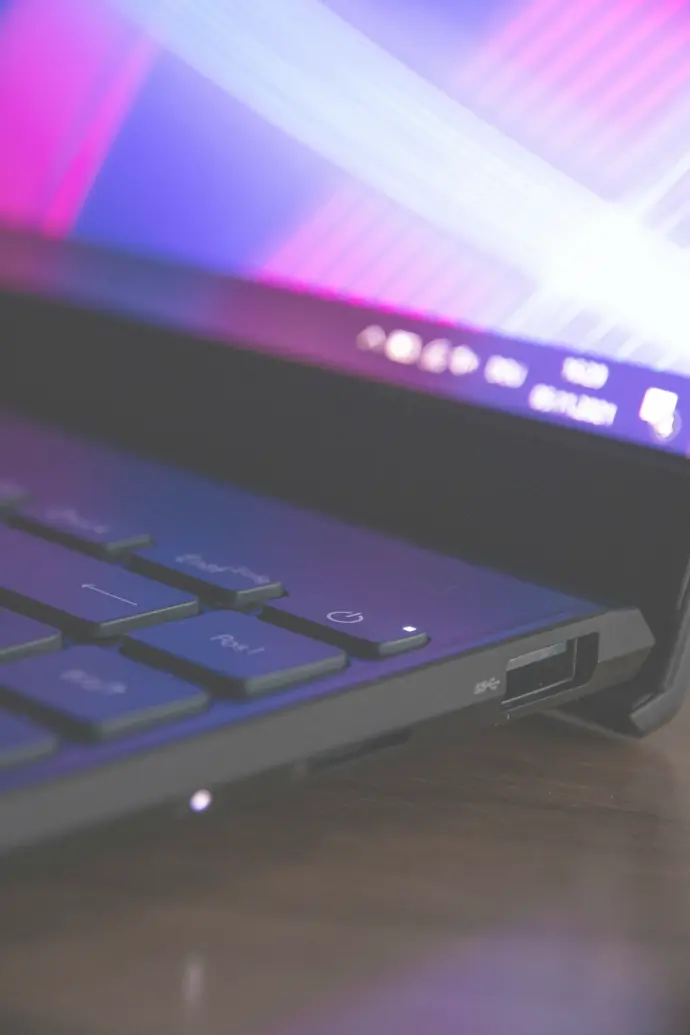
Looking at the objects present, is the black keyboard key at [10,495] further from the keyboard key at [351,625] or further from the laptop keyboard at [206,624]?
the keyboard key at [351,625]

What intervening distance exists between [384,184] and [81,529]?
0.17 meters

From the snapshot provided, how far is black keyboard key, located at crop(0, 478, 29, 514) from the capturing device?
42 cm

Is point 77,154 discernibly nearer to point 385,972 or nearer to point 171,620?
point 171,620

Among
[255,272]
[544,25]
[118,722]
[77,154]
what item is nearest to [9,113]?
[77,154]

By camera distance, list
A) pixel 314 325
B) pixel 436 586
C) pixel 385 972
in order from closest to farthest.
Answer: pixel 385 972 → pixel 436 586 → pixel 314 325

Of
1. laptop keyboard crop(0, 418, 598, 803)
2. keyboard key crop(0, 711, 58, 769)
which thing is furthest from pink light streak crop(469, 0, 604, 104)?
keyboard key crop(0, 711, 58, 769)

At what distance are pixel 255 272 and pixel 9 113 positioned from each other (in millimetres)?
156

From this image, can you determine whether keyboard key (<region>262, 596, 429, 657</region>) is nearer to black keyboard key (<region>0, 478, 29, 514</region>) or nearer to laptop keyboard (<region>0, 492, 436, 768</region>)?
laptop keyboard (<region>0, 492, 436, 768</region>)

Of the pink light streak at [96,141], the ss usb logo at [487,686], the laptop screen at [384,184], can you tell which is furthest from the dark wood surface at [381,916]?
the pink light streak at [96,141]

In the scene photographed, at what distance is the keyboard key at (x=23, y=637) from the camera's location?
31 cm

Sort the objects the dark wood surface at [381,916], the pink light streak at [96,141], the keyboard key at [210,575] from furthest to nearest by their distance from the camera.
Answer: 1. the pink light streak at [96,141]
2. the keyboard key at [210,575]
3. the dark wood surface at [381,916]

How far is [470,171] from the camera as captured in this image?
1.47 feet

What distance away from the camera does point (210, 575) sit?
367mm

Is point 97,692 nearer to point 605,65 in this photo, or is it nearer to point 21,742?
point 21,742
